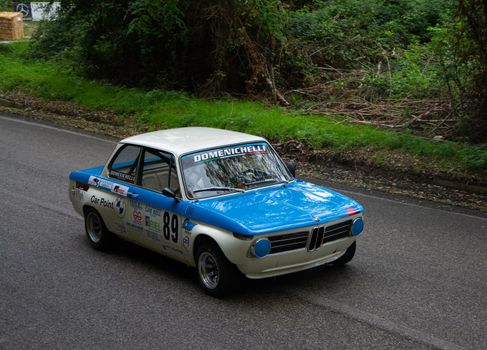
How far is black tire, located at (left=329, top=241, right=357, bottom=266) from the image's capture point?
7.80 meters

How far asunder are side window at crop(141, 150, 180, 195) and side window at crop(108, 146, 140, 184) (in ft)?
0.57

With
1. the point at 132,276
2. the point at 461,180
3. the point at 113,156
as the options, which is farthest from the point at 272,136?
the point at 132,276

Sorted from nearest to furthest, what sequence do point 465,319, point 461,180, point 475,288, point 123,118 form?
1. point 465,319
2. point 475,288
3. point 461,180
4. point 123,118

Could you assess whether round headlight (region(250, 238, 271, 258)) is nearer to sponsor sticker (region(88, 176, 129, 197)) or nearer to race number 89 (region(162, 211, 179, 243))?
race number 89 (region(162, 211, 179, 243))

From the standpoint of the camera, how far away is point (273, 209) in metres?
7.17

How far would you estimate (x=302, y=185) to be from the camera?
8.09 meters

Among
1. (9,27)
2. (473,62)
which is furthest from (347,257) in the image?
(9,27)

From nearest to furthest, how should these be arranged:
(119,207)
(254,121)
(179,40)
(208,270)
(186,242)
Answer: (208,270)
(186,242)
(119,207)
(254,121)
(179,40)

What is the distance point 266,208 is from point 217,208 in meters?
0.49

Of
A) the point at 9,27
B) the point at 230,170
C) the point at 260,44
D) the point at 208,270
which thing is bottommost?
the point at 208,270

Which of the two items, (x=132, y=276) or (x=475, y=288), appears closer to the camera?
(x=475, y=288)

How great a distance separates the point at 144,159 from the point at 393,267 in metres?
3.06

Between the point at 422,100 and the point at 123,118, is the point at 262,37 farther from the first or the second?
the point at 422,100

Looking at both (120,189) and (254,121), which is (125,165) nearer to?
(120,189)
